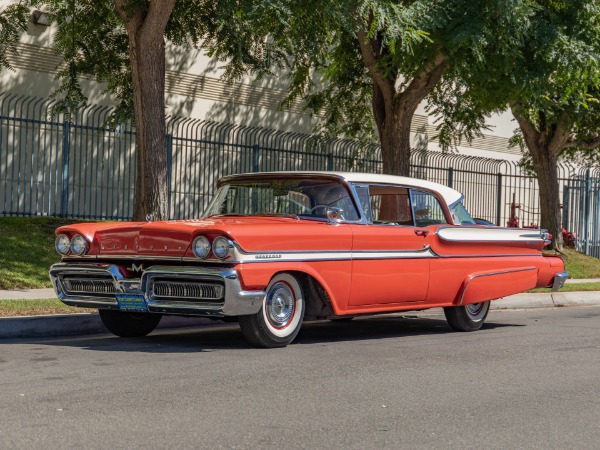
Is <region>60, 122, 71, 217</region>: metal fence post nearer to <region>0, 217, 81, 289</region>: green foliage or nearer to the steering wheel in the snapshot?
<region>0, 217, 81, 289</region>: green foliage

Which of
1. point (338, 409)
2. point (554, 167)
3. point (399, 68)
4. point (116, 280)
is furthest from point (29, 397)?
point (554, 167)

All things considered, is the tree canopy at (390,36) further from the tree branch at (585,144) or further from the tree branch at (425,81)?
the tree branch at (585,144)

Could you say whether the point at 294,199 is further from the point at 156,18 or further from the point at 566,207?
the point at 566,207

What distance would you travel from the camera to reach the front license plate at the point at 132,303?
9281mm

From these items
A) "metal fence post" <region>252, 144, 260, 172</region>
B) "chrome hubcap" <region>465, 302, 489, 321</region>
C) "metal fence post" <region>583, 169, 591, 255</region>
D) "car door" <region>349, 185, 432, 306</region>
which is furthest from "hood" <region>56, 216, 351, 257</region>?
"metal fence post" <region>583, 169, 591, 255</region>

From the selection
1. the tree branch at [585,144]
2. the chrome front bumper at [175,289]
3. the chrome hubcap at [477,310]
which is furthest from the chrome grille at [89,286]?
the tree branch at [585,144]

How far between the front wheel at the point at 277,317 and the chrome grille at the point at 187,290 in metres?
0.48

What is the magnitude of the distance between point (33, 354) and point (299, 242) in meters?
2.54

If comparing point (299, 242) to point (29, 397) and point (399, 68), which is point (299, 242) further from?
point (399, 68)

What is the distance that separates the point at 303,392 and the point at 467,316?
16.1ft

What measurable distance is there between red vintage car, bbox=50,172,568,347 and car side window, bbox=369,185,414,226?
14 mm

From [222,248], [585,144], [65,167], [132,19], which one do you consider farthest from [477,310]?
[585,144]

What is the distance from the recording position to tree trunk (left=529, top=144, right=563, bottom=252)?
26281 mm

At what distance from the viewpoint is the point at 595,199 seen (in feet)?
96.6
